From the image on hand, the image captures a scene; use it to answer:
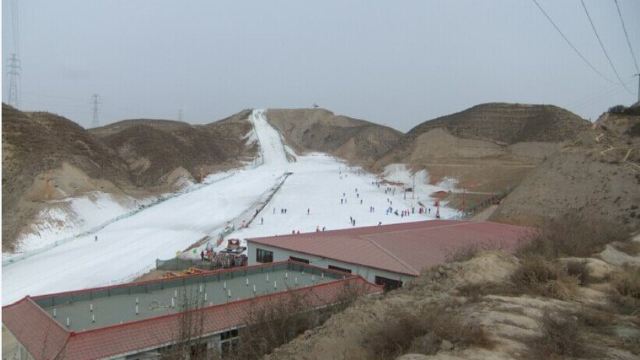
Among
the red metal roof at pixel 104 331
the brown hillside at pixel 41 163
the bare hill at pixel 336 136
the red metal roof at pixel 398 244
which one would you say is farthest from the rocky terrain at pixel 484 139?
the red metal roof at pixel 104 331

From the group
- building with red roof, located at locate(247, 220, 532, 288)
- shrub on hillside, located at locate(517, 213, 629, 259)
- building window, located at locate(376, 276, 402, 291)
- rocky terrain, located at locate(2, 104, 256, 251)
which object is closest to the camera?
shrub on hillside, located at locate(517, 213, 629, 259)

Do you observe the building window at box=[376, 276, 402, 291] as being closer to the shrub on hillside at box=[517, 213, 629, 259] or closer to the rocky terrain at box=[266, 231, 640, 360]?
the shrub on hillside at box=[517, 213, 629, 259]

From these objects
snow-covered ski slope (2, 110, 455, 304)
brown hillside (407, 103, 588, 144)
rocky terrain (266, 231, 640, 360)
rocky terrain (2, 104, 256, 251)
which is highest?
brown hillside (407, 103, 588, 144)

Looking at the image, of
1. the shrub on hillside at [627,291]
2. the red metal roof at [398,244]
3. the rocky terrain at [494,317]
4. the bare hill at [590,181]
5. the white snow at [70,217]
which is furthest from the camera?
the white snow at [70,217]

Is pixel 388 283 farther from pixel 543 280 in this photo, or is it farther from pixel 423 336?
pixel 423 336

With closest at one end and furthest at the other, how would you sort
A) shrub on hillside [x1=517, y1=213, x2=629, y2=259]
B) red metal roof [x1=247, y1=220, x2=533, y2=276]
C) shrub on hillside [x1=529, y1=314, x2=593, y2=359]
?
shrub on hillside [x1=529, y1=314, x2=593, y2=359]
shrub on hillside [x1=517, y1=213, x2=629, y2=259]
red metal roof [x1=247, y1=220, x2=533, y2=276]

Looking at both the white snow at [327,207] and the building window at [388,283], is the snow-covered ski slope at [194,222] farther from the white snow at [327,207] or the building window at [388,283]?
the building window at [388,283]

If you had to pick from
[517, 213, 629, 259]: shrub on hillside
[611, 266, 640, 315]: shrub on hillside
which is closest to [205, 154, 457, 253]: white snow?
Answer: [517, 213, 629, 259]: shrub on hillside
